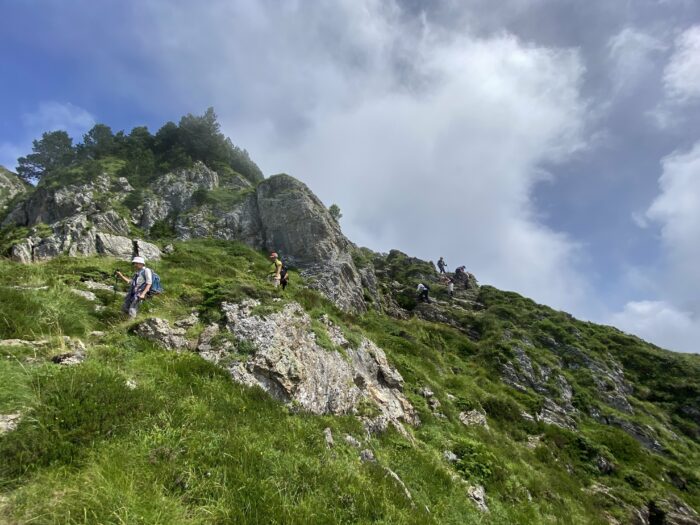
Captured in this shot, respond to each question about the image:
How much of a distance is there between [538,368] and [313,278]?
60.2ft

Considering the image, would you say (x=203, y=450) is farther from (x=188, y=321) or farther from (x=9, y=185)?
(x=9, y=185)

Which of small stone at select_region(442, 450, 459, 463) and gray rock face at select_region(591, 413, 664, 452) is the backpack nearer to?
small stone at select_region(442, 450, 459, 463)

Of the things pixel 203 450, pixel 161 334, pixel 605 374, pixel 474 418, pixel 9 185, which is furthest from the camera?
pixel 9 185

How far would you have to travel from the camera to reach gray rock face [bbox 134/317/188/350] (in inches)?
413

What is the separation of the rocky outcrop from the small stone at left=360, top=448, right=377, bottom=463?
78.6 meters

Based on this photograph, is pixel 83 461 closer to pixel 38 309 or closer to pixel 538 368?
pixel 38 309

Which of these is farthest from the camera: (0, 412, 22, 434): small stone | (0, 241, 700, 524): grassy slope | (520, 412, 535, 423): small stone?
(520, 412, 535, 423): small stone

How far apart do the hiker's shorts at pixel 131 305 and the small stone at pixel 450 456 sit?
1078cm

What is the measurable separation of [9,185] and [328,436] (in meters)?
95.0

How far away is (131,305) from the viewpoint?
468 inches

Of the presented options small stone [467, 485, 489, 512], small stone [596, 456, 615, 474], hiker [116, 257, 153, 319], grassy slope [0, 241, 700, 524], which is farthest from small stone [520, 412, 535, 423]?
hiker [116, 257, 153, 319]

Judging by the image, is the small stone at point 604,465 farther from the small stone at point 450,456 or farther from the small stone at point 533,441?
the small stone at point 450,456

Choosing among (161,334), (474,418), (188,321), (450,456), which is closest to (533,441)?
(474,418)

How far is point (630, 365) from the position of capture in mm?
36344
